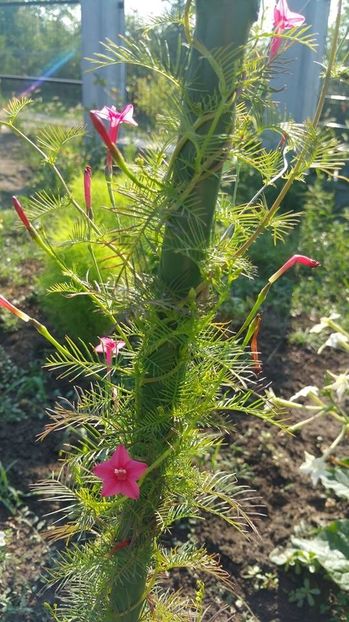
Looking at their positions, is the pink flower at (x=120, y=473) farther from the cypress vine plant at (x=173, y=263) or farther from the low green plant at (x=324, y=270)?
the low green plant at (x=324, y=270)

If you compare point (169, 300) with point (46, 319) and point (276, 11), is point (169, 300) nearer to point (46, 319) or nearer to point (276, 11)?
point (276, 11)

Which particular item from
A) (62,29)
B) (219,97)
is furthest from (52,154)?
(62,29)

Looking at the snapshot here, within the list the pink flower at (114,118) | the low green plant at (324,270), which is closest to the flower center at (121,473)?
the pink flower at (114,118)

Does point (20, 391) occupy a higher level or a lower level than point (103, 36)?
lower

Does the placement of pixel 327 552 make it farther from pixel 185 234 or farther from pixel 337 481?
pixel 185 234

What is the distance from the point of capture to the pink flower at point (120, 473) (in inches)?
40.9

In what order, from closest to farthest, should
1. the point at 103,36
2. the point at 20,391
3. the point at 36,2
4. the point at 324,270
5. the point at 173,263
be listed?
the point at 173,263, the point at 20,391, the point at 324,270, the point at 103,36, the point at 36,2

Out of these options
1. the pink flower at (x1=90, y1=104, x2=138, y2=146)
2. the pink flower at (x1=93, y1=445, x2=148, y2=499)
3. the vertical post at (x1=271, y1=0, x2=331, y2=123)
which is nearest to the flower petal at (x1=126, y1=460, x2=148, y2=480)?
the pink flower at (x1=93, y1=445, x2=148, y2=499)

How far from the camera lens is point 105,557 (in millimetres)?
1234

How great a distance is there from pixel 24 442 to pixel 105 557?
1.36m

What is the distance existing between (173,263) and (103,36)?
589 cm

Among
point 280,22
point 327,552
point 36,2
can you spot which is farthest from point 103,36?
point 280,22

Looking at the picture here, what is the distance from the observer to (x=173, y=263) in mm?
1001

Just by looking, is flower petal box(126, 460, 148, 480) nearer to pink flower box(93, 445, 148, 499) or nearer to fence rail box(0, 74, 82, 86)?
pink flower box(93, 445, 148, 499)
